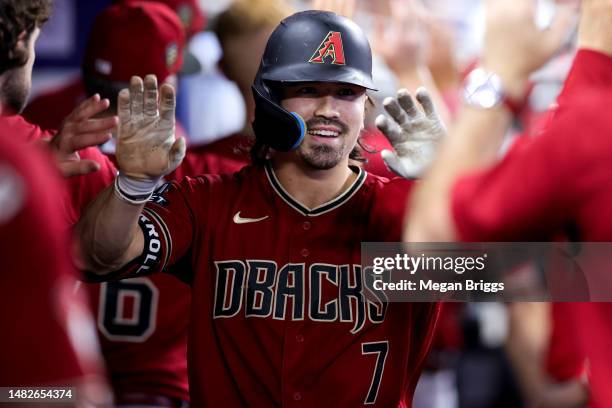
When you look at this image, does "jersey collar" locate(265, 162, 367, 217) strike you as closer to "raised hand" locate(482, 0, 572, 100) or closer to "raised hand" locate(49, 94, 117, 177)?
"raised hand" locate(49, 94, 117, 177)

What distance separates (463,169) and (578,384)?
1066 mm

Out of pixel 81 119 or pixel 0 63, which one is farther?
pixel 81 119

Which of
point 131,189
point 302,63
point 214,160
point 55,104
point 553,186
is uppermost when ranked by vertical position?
point 55,104

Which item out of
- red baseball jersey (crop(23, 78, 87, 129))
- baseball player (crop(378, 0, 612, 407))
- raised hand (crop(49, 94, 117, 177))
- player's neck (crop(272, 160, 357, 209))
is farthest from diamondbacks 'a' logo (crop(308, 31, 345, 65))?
red baseball jersey (crop(23, 78, 87, 129))

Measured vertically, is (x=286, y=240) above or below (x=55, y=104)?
below

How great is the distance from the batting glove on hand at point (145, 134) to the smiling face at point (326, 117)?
344mm

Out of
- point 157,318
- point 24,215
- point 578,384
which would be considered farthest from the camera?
point 157,318

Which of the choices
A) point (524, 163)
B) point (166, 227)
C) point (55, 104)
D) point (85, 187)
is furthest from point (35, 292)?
point (55, 104)

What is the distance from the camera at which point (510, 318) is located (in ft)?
10.5

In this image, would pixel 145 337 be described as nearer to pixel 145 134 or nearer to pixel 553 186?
pixel 145 134

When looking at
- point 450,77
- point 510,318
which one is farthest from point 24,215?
point 450,77

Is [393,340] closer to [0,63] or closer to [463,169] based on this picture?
[463,169]

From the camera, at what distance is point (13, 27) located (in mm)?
2314

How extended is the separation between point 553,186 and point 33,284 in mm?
833
